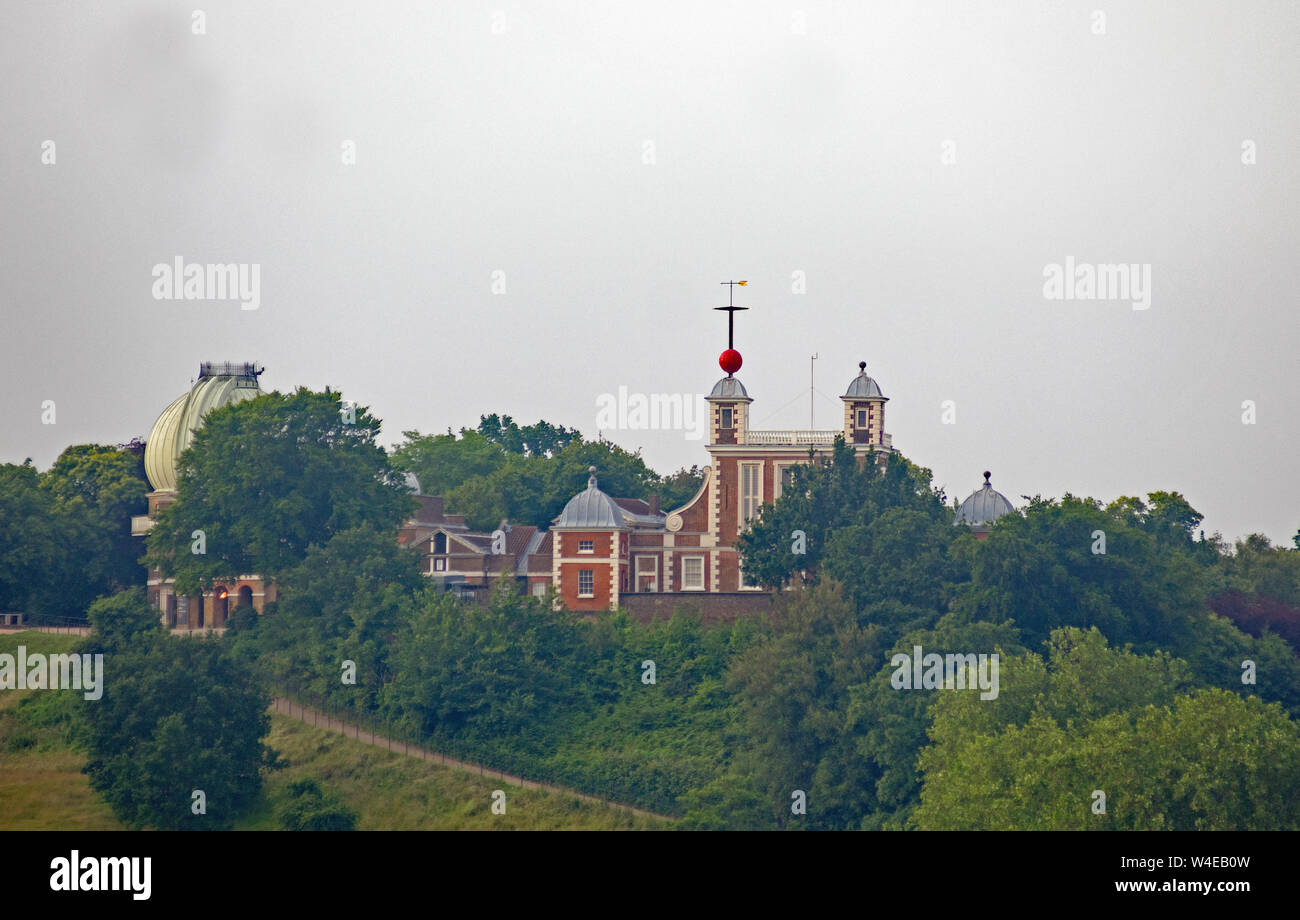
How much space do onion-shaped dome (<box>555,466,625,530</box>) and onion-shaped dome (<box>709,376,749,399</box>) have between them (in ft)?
21.1

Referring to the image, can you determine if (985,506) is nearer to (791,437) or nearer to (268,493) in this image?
(791,437)

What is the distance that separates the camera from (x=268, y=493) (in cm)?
7106

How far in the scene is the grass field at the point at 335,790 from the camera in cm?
5609

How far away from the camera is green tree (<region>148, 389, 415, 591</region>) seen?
70.2m

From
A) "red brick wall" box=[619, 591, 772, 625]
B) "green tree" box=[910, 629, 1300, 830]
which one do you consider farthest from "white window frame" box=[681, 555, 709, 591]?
"green tree" box=[910, 629, 1300, 830]

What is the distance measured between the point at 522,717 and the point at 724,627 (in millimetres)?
9929

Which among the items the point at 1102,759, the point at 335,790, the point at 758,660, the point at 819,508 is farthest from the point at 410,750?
the point at 1102,759

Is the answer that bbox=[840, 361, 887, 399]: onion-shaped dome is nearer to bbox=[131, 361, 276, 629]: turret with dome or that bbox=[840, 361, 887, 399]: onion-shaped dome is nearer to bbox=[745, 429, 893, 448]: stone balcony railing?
→ bbox=[745, 429, 893, 448]: stone balcony railing

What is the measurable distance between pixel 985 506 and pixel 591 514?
1924cm

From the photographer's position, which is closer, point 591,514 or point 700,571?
point 591,514

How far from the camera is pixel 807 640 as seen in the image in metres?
59.3

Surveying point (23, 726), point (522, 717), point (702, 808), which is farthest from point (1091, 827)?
point (23, 726)

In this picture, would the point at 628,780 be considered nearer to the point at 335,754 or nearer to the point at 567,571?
the point at 335,754

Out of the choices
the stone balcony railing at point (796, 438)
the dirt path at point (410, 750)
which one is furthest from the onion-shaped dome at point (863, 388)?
the dirt path at point (410, 750)
